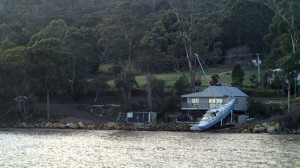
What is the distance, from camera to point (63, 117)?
69.4m

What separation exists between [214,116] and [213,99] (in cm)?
811

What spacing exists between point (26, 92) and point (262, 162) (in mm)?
45631

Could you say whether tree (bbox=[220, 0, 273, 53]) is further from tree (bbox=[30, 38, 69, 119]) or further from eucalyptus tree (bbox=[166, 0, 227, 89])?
tree (bbox=[30, 38, 69, 119])

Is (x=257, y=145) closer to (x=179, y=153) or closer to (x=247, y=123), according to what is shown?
(x=179, y=153)

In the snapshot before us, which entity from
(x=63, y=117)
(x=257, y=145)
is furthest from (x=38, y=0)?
(x=257, y=145)

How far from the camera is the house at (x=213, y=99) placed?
6581cm

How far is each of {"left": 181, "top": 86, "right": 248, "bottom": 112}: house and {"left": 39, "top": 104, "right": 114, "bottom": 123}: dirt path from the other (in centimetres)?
1065

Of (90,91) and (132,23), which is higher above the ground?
(132,23)

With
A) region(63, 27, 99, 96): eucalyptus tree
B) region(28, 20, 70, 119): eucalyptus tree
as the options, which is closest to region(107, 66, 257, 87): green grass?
region(63, 27, 99, 96): eucalyptus tree

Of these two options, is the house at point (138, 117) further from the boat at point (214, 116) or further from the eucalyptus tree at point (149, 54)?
the boat at point (214, 116)

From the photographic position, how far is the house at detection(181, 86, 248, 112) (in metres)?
65.8

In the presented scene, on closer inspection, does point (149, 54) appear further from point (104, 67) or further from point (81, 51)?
point (104, 67)

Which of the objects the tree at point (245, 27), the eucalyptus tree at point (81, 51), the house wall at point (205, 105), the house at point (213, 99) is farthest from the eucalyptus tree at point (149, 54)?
the tree at point (245, 27)

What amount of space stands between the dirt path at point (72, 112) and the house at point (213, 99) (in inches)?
419
